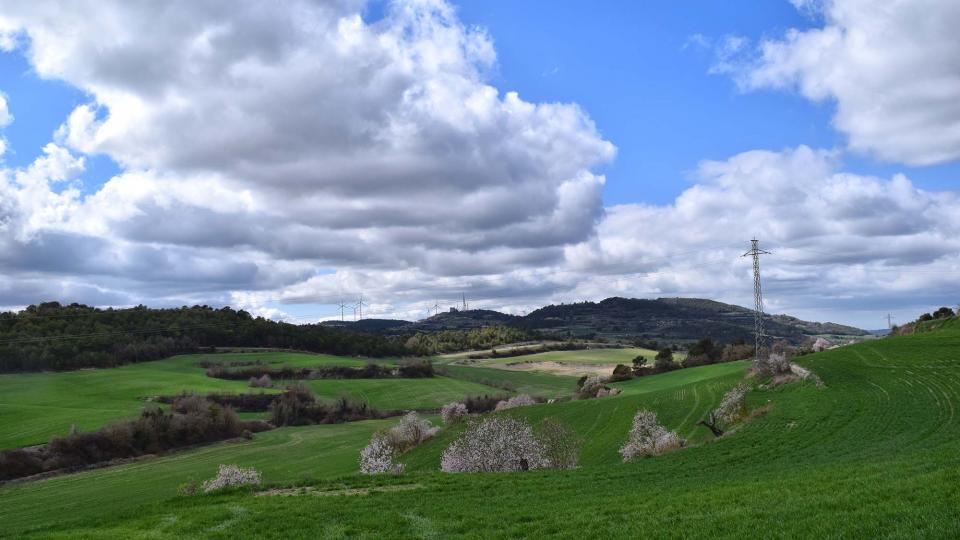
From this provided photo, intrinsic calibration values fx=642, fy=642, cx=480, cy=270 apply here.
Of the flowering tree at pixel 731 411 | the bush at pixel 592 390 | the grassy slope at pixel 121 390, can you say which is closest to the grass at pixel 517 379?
the grassy slope at pixel 121 390

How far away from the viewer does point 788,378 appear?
222ft

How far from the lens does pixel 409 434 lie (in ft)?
276

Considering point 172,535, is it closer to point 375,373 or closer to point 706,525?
point 706,525

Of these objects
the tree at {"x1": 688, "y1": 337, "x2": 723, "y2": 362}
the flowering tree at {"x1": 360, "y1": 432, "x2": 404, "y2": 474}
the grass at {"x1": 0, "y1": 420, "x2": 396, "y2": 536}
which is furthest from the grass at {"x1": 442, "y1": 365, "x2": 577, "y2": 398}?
the flowering tree at {"x1": 360, "y1": 432, "x2": 404, "y2": 474}

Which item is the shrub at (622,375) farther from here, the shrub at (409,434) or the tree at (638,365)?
the shrub at (409,434)

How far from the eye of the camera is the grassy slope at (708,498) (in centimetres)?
1641

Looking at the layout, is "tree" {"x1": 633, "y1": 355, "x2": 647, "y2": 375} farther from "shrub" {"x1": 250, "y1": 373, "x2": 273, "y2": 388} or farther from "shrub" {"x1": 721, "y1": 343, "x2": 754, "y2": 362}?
"shrub" {"x1": 250, "y1": 373, "x2": 273, "y2": 388}

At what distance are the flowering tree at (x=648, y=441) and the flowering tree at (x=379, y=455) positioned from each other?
2724 centimetres

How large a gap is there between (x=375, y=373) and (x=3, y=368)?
265 ft

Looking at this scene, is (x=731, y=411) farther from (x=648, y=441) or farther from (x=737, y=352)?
(x=737, y=352)

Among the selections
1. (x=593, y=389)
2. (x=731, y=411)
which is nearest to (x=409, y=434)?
(x=731, y=411)

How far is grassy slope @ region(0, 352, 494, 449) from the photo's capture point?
101 meters

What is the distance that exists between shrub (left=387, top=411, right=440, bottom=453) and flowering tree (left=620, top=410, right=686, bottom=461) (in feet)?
112

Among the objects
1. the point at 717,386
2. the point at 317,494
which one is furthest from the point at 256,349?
the point at 317,494
